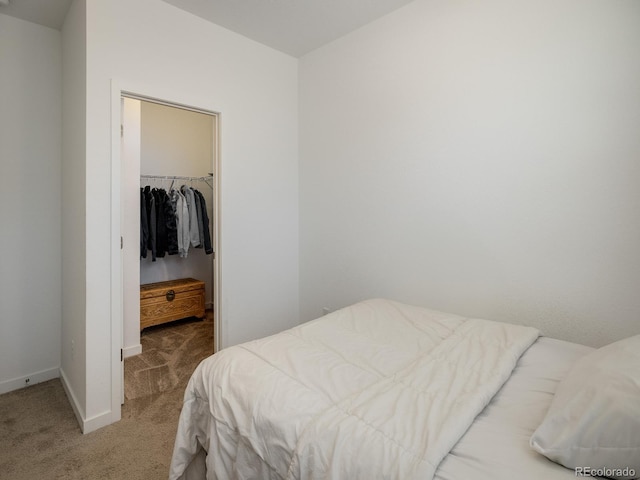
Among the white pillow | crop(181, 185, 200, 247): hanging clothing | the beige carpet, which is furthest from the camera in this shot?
crop(181, 185, 200, 247): hanging clothing

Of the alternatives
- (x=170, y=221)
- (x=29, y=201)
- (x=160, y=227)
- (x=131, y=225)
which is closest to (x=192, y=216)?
(x=170, y=221)

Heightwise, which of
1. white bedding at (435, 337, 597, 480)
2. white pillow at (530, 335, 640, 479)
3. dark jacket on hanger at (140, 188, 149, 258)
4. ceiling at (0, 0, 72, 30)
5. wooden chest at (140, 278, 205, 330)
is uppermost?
ceiling at (0, 0, 72, 30)

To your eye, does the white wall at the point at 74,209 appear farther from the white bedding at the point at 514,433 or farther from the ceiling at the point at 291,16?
the white bedding at the point at 514,433

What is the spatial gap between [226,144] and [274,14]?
92 cm

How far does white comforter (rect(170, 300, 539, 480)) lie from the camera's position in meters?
0.80

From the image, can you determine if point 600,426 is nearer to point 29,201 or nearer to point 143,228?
point 29,201

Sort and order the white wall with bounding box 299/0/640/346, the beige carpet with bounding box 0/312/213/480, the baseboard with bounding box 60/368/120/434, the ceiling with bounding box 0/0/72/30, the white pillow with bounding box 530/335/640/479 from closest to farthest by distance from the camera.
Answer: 1. the white pillow with bounding box 530/335/640/479
2. the white wall with bounding box 299/0/640/346
3. the beige carpet with bounding box 0/312/213/480
4. the baseboard with bounding box 60/368/120/434
5. the ceiling with bounding box 0/0/72/30

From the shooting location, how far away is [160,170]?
3748 mm

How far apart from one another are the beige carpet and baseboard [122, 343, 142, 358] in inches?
5.4

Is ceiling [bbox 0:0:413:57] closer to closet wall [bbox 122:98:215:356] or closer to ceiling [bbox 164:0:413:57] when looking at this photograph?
ceiling [bbox 164:0:413:57]

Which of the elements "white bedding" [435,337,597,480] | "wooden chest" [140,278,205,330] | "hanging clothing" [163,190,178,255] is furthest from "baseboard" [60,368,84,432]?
"white bedding" [435,337,597,480]

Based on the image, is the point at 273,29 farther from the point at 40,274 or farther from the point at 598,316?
the point at 598,316

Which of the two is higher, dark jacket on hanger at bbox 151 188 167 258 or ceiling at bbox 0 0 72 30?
ceiling at bbox 0 0 72 30

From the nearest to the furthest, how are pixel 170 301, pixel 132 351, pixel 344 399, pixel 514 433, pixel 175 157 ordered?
1. pixel 514 433
2. pixel 344 399
3. pixel 132 351
4. pixel 170 301
5. pixel 175 157
